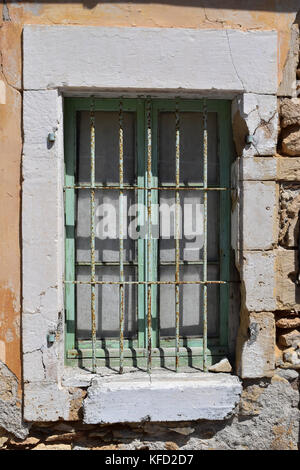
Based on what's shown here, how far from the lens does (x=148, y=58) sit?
280 centimetres

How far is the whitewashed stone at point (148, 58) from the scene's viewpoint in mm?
2768

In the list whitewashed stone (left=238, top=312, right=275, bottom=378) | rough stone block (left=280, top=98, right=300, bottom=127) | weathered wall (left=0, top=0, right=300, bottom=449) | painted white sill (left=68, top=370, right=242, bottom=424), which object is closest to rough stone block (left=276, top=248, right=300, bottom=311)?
weathered wall (left=0, top=0, right=300, bottom=449)

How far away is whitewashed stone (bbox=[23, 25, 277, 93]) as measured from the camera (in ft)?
9.08

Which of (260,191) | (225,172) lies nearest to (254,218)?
(260,191)

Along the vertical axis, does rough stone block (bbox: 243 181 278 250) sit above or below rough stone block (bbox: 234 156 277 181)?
below

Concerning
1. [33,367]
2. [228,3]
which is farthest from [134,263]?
[228,3]

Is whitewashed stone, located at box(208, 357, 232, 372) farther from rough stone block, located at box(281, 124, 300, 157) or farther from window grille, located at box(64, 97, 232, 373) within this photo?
rough stone block, located at box(281, 124, 300, 157)

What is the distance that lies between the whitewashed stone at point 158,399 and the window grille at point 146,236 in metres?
0.14

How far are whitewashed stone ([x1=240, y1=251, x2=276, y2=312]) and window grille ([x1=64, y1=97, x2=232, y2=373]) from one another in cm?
20

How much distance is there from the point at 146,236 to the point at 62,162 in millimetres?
720

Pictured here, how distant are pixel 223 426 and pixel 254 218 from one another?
4.45 ft

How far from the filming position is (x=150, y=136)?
2938 mm

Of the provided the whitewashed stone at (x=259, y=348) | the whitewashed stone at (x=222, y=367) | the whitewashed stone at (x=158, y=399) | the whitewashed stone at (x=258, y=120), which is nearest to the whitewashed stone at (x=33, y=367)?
the whitewashed stone at (x=158, y=399)

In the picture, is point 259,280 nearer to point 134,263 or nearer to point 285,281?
point 285,281
